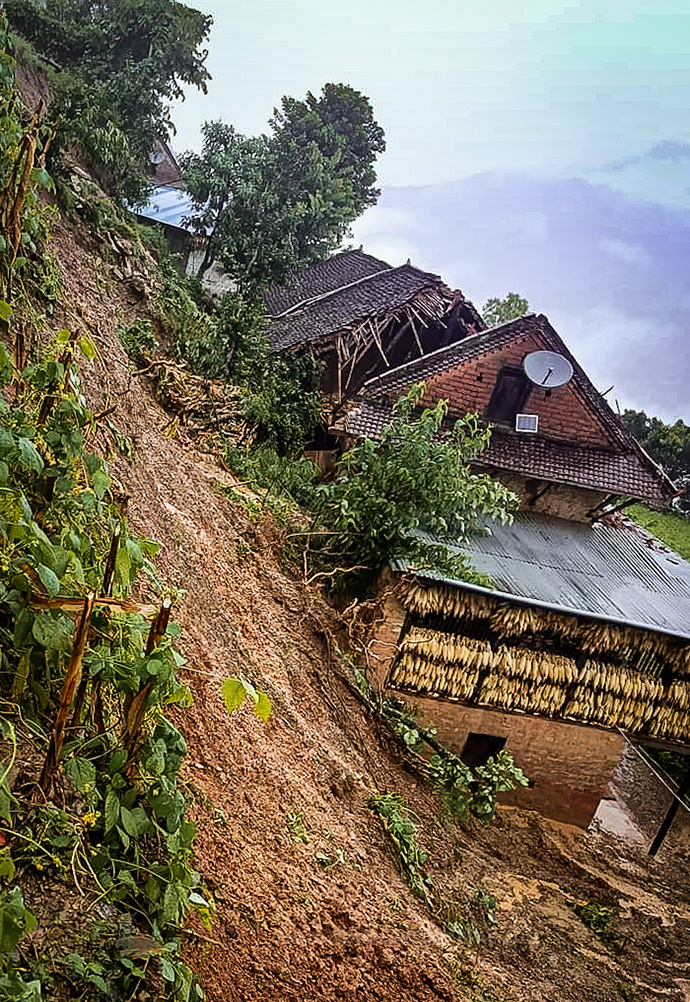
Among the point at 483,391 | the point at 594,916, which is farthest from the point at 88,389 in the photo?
the point at 483,391

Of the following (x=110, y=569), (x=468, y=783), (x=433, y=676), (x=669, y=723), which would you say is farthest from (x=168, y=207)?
(x=110, y=569)

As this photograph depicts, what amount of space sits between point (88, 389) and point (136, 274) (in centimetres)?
733

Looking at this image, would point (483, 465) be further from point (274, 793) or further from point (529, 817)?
point (274, 793)

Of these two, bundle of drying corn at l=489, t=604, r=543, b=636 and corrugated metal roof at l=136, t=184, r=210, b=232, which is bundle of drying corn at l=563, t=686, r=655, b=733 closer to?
bundle of drying corn at l=489, t=604, r=543, b=636

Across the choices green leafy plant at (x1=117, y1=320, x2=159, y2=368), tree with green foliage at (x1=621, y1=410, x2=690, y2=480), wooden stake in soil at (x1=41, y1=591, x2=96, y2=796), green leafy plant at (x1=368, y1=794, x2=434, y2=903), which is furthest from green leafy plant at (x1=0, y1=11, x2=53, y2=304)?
tree with green foliage at (x1=621, y1=410, x2=690, y2=480)

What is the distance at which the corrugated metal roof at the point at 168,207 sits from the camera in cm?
2231

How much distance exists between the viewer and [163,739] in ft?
6.76

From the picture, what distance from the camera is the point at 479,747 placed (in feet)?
28.0

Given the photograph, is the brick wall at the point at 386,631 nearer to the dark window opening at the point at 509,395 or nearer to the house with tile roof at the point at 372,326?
the dark window opening at the point at 509,395

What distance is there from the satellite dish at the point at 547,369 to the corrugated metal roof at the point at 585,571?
7.52 feet

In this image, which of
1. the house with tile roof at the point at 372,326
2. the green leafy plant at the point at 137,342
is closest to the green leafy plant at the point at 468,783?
the green leafy plant at the point at 137,342

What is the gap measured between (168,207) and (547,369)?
17.8 m

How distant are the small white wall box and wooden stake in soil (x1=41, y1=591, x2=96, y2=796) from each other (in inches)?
410

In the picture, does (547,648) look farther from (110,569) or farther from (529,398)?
(110,569)
